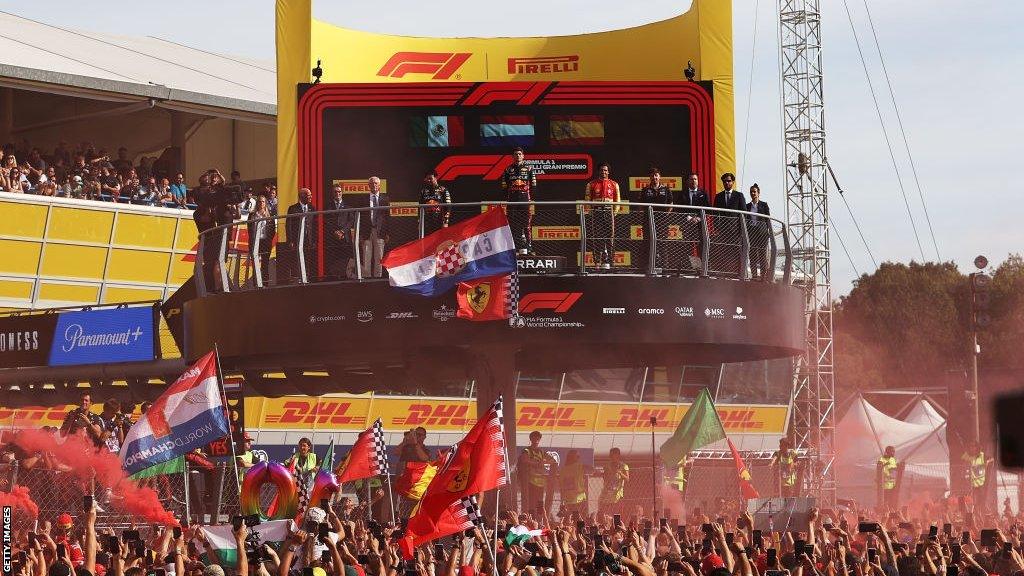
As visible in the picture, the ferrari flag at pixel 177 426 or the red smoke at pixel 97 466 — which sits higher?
the ferrari flag at pixel 177 426

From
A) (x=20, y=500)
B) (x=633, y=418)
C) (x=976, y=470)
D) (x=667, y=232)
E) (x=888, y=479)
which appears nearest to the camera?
(x=20, y=500)

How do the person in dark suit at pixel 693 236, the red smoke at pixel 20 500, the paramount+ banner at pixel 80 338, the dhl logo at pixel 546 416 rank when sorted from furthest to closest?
the dhl logo at pixel 546 416 → the paramount+ banner at pixel 80 338 → the person in dark suit at pixel 693 236 → the red smoke at pixel 20 500

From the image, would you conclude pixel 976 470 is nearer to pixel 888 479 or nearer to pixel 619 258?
pixel 888 479

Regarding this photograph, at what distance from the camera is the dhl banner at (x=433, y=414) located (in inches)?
1636

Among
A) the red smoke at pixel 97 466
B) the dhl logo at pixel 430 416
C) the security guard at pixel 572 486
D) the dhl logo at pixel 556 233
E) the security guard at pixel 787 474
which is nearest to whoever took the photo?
the red smoke at pixel 97 466

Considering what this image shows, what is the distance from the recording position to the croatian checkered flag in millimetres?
22766

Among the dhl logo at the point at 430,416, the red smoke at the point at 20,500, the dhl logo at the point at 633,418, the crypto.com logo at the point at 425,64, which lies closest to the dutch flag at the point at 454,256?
the crypto.com logo at the point at 425,64

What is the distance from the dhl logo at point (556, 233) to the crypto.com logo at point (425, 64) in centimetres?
586

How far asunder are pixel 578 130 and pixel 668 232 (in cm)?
403

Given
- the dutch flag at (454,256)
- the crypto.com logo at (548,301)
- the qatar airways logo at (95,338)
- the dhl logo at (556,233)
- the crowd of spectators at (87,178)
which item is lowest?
the qatar airways logo at (95,338)

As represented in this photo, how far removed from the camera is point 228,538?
56.0 feet

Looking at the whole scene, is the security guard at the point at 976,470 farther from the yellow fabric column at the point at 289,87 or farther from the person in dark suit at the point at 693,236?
the yellow fabric column at the point at 289,87

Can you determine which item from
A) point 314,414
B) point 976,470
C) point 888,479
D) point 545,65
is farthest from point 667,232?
point 314,414

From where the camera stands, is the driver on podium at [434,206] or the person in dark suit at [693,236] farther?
the person in dark suit at [693,236]
